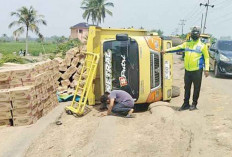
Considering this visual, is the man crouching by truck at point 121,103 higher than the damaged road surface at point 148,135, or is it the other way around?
the man crouching by truck at point 121,103

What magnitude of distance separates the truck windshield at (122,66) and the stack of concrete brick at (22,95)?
2065mm

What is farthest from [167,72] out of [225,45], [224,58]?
[225,45]

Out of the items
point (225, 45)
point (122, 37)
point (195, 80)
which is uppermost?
point (122, 37)

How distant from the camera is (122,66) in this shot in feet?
25.4

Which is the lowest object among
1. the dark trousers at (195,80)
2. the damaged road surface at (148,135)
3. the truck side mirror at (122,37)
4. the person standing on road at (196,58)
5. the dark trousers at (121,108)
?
the damaged road surface at (148,135)

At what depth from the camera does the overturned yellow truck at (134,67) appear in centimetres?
770

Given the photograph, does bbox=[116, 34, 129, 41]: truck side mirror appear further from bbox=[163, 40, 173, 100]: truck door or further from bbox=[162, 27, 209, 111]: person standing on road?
bbox=[162, 27, 209, 111]: person standing on road

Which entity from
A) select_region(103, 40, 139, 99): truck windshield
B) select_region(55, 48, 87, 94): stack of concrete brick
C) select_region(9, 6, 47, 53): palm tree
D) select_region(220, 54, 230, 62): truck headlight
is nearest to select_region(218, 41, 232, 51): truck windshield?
select_region(220, 54, 230, 62): truck headlight

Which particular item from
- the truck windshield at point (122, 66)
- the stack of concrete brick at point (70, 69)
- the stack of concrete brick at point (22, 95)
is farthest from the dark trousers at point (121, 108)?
the stack of concrete brick at point (70, 69)

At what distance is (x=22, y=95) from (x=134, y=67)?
3.06 meters

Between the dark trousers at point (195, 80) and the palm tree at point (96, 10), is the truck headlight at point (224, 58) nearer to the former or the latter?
the dark trousers at point (195, 80)

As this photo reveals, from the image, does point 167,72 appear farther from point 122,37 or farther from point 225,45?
point 225,45

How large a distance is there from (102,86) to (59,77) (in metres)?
4.36

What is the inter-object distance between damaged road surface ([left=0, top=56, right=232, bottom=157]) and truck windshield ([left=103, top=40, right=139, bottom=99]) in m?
0.83
